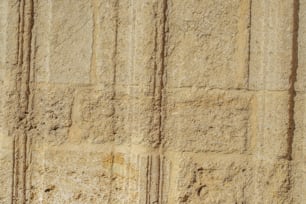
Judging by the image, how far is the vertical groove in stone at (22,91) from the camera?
2014 mm

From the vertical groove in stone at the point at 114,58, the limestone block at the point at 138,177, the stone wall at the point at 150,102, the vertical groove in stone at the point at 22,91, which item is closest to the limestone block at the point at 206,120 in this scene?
the stone wall at the point at 150,102

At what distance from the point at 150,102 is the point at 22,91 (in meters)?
0.56

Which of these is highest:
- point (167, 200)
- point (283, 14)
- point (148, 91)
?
point (283, 14)

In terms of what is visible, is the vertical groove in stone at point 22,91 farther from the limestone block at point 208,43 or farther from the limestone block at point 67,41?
the limestone block at point 208,43

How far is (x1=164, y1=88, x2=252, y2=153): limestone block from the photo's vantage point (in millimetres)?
2027

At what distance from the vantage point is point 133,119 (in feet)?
6.63

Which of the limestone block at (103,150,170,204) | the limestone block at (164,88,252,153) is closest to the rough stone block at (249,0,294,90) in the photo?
the limestone block at (164,88,252,153)

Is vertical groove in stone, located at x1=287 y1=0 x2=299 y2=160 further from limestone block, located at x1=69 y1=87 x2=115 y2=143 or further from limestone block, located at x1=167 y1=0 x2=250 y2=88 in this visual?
limestone block, located at x1=69 y1=87 x2=115 y2=143

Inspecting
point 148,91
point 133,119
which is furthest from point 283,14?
point 133,119

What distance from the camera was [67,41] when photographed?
2027mm

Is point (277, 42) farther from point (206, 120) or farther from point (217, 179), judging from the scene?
point (217, 179)

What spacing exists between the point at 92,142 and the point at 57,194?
0.91 feet

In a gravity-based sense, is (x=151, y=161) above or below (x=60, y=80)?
below

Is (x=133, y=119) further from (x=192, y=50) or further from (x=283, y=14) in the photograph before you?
(x=283, y=14)
